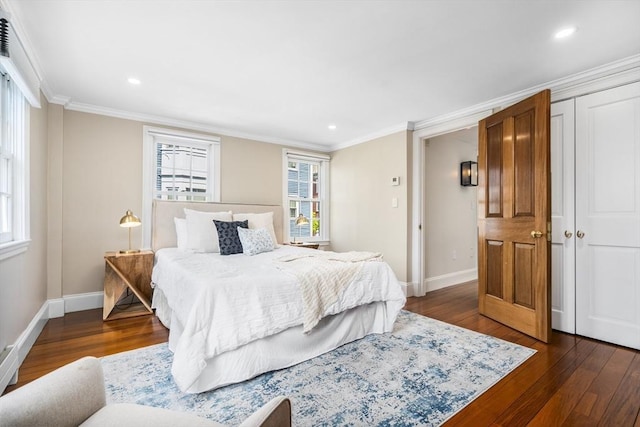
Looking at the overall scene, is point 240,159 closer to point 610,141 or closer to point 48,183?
point 48,183

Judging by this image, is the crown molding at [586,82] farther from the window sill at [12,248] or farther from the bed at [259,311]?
the window sill at [12,248]

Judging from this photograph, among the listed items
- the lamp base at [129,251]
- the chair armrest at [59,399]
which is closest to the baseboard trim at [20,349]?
the lamp base at [129,251]

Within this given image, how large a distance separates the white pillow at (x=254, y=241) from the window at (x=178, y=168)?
1105 millimetres

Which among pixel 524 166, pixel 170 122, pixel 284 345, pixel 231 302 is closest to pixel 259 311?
pixel 231 302

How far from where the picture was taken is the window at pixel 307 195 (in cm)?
509

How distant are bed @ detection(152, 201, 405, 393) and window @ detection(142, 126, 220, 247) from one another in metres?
1.22

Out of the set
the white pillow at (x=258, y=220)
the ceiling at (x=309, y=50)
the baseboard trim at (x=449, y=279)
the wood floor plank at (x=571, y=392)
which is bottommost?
the wood floor plank at (x=571, y=392)

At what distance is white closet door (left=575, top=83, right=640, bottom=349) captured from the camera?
8.00 ft

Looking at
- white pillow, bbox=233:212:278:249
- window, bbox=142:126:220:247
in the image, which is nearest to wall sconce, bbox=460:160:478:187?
white pillow, bbox=233:212:278:249

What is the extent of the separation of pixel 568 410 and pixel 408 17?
2.50m

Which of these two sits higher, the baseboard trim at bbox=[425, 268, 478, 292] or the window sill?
the window sill

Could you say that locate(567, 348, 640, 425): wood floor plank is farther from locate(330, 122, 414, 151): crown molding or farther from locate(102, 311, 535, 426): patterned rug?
locate(330, 122, 414, 151): crown molding

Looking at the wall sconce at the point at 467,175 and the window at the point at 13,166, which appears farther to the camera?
the wall sconce at the point at 467,175

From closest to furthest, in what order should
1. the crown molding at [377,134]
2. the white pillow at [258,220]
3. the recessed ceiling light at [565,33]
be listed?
the recessed ceiling light at [565,33]
the white pillow at [258,220]
the crown molding at [377,134]
